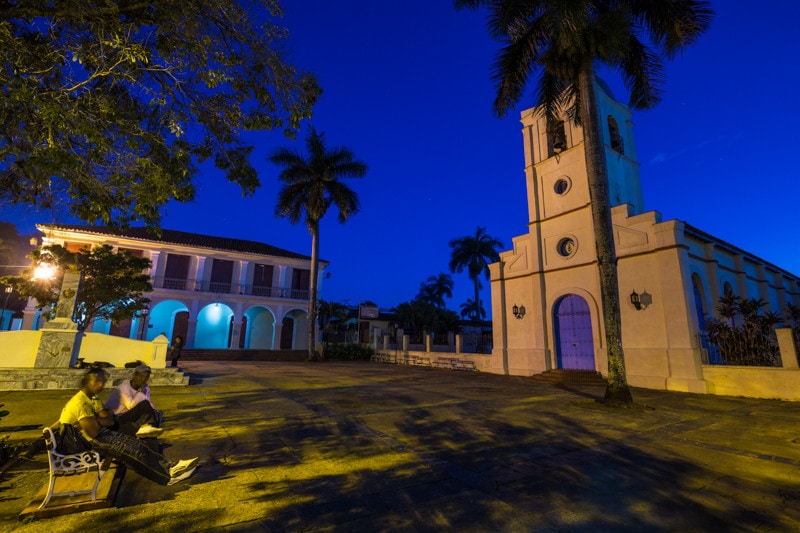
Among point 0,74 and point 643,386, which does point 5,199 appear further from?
point 643,386

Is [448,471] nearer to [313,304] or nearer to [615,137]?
[615,137]

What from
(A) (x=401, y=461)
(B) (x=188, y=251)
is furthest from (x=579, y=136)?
(B) (x=188, y=251)

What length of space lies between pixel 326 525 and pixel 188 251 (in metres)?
28.7

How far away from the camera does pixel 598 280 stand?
45.5ft

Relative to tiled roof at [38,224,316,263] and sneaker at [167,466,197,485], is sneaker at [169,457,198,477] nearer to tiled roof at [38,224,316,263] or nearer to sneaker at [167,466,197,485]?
sneaker at [167,466,197,485]

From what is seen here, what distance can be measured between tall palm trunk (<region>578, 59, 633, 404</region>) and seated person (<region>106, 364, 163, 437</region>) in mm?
8978

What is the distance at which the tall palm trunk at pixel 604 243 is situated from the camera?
8430 mm

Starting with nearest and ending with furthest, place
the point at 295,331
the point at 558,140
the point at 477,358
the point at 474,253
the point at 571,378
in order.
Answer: the point at 571,378 → the point at 558,140 → the point at 477,358 → the point at 295,331 → the point at 474,253

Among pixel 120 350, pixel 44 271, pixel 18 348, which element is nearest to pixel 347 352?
pixel 120 350

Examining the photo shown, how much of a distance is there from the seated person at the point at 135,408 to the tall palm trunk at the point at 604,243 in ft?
29.5

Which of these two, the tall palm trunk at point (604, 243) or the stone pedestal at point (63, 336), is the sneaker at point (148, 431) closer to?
the stone pedestal at point (63, 336)

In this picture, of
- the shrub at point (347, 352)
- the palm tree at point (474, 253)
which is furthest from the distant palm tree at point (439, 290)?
the shrub at point (347, 352)

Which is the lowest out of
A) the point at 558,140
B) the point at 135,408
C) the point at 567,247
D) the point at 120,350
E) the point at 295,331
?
the point at 135,408

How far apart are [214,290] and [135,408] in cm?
2515
